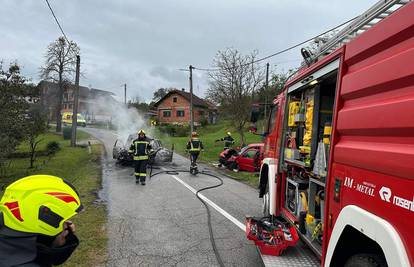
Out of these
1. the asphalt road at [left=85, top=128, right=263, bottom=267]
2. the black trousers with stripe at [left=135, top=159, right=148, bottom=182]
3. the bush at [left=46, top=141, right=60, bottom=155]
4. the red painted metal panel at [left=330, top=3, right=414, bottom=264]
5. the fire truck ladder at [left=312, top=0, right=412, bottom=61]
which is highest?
the fire truck ladder at [left=312, top=0, right=412, bottom=61]

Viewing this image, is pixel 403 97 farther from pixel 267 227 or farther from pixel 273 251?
pixel 267 227

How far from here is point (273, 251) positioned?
4.47 metres

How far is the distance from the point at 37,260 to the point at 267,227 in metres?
3.62

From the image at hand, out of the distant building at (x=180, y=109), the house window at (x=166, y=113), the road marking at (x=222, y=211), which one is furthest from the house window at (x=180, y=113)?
the road marking at (x=222, y=211)

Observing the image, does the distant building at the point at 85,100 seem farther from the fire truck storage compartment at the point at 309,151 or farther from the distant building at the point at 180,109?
the fire truck storage compartment at the point at 309,151

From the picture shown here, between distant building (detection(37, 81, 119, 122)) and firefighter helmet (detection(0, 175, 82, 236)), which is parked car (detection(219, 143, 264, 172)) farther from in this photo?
distant building (detection(37, 81, 119, 122))

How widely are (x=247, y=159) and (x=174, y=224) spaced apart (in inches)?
372

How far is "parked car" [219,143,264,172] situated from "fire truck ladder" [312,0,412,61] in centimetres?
1138

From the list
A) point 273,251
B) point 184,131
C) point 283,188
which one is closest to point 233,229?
point 283,188

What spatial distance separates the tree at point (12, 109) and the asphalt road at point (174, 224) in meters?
5.74

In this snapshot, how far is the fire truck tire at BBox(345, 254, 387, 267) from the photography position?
8.06 feet

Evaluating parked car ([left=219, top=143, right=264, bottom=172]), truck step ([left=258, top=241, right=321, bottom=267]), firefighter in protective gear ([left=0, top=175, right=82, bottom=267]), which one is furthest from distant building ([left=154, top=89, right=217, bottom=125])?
firefighter in protective gear ([left=0, top=175, right=82, bottom=267])

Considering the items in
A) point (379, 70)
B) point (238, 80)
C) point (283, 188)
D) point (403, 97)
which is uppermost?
point (238, 80)

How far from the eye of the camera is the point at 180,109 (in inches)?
2410
